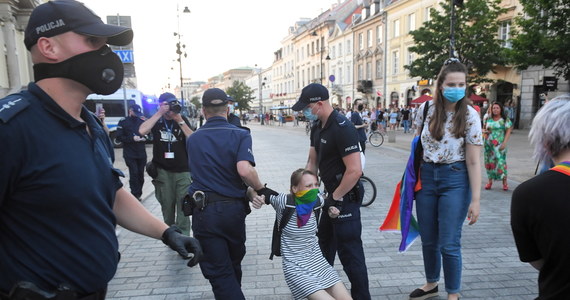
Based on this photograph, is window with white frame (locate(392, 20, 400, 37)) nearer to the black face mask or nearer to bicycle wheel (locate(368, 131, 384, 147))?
bicycle wheel (locate(368, 131, 384, 147))

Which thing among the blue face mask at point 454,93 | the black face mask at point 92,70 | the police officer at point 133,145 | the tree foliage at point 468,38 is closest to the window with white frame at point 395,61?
the tree foliage at point 468,38

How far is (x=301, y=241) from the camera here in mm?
2984

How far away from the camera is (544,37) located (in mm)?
11648

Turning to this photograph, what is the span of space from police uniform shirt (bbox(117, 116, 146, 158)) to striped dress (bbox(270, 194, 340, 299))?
4.82m

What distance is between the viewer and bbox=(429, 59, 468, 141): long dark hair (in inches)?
119

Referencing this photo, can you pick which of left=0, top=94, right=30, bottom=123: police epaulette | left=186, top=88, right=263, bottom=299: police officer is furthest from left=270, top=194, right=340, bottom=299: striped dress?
left=0, top=94, right=30, bottom=123: police epaulette

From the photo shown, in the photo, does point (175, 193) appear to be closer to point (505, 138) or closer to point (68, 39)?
point (68, 39)

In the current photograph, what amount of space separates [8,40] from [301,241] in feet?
63.6

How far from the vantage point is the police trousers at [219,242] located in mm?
2783

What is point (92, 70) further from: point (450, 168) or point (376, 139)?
point (376, 139)

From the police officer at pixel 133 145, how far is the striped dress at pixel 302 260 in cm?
466

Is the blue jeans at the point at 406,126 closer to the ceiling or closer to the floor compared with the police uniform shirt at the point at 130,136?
closer to the floor

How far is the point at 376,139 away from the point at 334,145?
47.4 feet

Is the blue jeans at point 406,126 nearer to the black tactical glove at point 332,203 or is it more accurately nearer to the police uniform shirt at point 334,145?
the police uniform shirt at point 334,145
